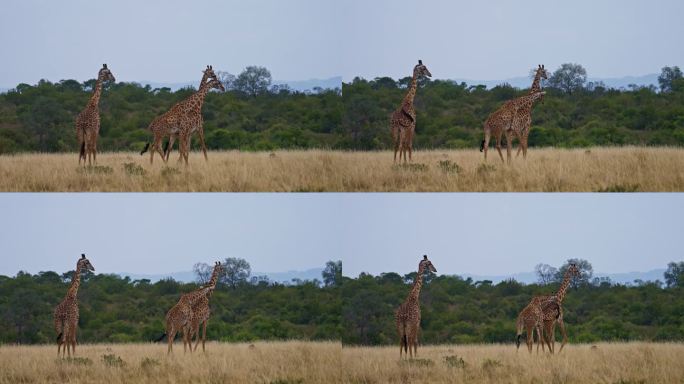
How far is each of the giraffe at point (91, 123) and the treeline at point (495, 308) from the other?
5.63 m

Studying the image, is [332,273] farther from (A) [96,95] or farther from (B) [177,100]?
(A) [96,95]

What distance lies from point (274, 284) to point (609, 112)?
28.8 ft

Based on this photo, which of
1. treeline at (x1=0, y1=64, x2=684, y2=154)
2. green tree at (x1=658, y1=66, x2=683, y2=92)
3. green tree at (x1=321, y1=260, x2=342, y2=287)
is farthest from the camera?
green tree at (x1=658, y1=66, x2=683, y2=92)

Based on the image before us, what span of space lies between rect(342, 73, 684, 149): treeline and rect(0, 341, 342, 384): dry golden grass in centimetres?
450

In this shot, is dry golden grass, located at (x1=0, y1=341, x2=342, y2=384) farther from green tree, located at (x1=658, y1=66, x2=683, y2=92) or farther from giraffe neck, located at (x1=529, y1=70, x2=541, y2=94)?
green tree, located at (x1=658, y1=66, x2=683, y2=92)

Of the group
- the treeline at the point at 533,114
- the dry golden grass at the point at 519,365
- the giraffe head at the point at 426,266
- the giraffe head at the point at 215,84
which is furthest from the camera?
the treeline at the point at 533,114

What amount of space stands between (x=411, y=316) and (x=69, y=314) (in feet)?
20.8

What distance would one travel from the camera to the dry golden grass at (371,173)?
2408cm

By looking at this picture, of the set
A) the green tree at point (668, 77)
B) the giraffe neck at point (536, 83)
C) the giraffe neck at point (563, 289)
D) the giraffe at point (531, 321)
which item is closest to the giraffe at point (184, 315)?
the giraffe at point (531, 321)

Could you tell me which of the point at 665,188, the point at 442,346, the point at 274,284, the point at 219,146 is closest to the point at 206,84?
the point at 219,146

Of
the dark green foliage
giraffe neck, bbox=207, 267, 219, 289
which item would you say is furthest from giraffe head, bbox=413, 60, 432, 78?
→ the dark green foliage

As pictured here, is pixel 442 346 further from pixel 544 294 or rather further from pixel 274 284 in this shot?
pixel 274 284

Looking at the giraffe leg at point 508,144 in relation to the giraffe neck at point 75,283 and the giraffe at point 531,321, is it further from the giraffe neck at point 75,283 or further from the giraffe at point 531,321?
the giraffe neck at point 75,283

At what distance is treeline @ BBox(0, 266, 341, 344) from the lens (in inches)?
1028
